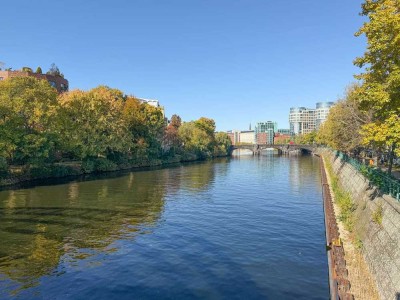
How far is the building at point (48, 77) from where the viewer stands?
107938mm

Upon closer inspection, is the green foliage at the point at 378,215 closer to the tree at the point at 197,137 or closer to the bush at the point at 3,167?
the bush at the point at 3,167

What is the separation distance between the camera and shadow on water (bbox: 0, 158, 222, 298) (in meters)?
22.8

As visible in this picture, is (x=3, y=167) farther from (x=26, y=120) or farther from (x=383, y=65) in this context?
(x=383, y=65)

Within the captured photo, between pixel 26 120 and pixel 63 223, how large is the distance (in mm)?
39069

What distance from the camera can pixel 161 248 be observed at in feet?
86.4

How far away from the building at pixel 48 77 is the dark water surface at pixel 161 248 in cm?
7461

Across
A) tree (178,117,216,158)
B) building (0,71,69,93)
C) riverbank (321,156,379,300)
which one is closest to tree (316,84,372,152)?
riverbank (321,156,379,300)

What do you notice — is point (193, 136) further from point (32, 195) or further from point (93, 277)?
point (93, 277)

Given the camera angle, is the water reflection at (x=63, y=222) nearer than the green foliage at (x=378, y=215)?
No

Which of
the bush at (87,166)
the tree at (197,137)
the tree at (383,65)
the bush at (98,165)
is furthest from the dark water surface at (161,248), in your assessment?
the tree at (197,137)

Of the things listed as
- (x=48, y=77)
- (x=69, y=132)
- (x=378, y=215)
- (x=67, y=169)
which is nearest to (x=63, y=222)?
(x=378, y=215)

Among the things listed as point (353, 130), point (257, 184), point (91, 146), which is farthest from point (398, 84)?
point (91, 146)

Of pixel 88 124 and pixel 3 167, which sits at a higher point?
pixel 88 124

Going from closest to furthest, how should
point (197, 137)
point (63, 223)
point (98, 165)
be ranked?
point (63, 223) → point (98, 165) → point (197, 137)
